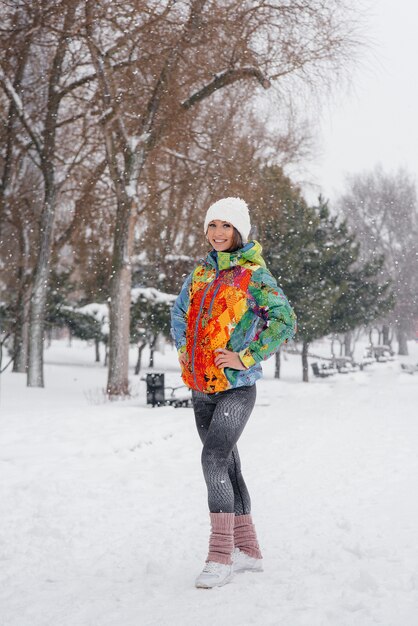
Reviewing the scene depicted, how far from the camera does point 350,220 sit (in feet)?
160

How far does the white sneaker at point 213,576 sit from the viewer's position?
3316 mm

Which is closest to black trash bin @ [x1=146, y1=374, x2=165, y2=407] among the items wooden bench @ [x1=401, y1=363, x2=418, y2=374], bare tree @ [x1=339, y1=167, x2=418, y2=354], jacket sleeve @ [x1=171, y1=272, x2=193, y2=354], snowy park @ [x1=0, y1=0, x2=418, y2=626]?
snowy park @ [x1=0, y1=0, x2=418, y2=626]

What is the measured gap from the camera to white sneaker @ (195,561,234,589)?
10.9ft

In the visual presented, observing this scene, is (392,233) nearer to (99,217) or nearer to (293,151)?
(293,151)

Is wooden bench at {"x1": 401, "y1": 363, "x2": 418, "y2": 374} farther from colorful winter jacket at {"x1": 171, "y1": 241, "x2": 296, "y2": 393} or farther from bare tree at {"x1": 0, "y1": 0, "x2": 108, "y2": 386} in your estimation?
colorful winter jacket at {"x1": 171, "y1": 241, "x2": 296, "y2": 393}

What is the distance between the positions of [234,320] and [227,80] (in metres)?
12.1

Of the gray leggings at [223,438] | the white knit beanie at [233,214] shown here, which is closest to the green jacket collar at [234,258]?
the white knit beanie at [233,214]

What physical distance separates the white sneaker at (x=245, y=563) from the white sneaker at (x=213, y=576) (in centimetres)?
20

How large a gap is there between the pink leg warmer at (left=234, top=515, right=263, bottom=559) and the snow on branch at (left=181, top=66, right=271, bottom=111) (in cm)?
1190

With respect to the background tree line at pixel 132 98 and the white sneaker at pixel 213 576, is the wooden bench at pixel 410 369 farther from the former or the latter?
the white sneaker at pixel 213 576

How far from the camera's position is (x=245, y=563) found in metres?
3.60

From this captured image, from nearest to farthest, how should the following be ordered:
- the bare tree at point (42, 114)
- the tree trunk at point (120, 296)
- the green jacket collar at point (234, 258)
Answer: the green jacket collar at point (234, 258)
the tree trunk at point (120, 296)
the bare tree at point (42, 114)

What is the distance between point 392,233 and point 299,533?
157 feet

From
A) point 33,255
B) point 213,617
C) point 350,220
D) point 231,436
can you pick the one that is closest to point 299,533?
point 231,436
